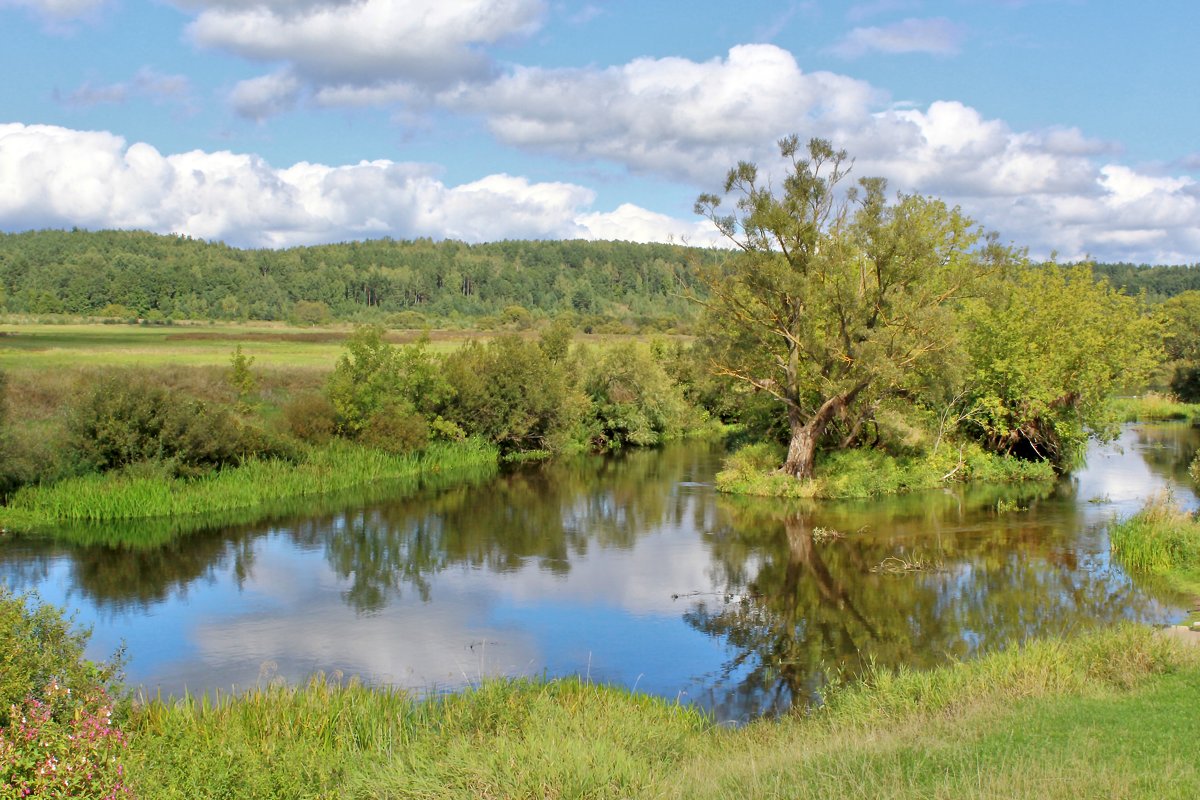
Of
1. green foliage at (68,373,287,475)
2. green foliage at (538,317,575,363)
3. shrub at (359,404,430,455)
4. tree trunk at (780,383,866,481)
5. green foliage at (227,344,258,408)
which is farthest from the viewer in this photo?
green foliage at (538,317,575,363)

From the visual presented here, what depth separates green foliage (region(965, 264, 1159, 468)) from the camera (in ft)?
109

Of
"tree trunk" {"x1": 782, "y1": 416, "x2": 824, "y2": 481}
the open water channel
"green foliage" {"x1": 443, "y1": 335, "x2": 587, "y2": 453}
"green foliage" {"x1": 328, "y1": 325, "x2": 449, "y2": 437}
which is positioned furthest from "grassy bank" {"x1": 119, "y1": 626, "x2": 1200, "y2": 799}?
"green foliage" {"x1": 443, "y1": 335, "x2": 587, "y2": 453}

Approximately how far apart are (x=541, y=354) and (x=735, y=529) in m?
19.5

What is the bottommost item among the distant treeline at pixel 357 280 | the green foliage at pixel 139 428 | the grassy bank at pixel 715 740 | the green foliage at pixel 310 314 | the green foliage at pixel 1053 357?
the grassy bank at pixel 715 740

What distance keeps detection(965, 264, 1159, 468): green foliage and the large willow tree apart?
283cm

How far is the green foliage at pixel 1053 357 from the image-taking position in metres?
33.2

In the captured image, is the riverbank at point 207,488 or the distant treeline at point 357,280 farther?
the distant treeline at point 357,280

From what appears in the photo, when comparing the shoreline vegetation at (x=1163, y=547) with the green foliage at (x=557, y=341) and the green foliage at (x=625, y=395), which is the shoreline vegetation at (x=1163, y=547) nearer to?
the green foliage at (x=625, y=395)

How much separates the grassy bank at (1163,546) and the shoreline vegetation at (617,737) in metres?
8.54

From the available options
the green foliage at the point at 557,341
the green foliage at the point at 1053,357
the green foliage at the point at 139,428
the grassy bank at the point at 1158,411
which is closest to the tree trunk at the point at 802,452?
the green foliage at the point at 1053,357

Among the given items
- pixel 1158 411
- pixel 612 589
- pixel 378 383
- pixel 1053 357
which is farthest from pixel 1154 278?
pixel 612 589

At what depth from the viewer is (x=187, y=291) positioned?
→ 116062 millimetres

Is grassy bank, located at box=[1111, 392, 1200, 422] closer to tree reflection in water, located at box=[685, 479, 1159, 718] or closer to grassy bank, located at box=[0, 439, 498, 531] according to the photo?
tree reflection in water, located at box=[685, 479, 1159, 718]

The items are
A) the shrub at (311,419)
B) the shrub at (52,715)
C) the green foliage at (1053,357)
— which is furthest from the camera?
the shrub at (311,419)
